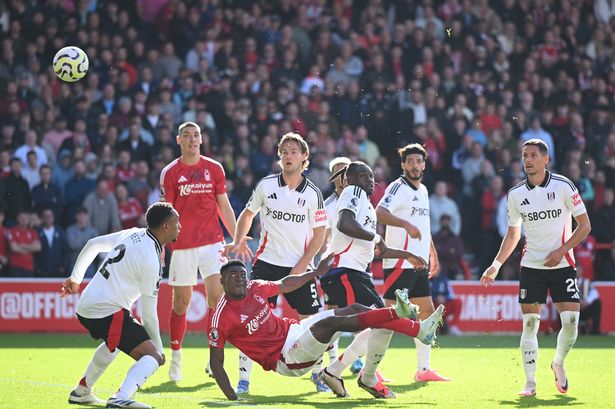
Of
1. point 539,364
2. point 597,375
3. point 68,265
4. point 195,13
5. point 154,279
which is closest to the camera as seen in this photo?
point 154,279

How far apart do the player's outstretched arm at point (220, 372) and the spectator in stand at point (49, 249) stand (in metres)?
9.37

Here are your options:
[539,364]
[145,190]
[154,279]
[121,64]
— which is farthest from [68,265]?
[154,279]

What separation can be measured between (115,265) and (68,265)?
9.26 m

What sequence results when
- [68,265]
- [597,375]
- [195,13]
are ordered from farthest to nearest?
[195,13] → [68,265] → [597,375]

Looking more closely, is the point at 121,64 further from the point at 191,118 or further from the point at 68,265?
the point at 68,265

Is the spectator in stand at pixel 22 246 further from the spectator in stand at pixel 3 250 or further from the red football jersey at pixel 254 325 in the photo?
the red football jersey at pixel 254 325

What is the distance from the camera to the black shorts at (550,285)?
440 inches

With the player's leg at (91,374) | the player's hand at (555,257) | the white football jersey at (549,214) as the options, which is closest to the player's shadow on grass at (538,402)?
the player's hand at (555,257)

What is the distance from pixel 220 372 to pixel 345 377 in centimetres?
321

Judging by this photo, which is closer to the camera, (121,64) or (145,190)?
(145,190)

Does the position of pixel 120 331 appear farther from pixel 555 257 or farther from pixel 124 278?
pixel 555 257

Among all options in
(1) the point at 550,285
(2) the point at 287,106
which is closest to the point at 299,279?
(1) the point at 550,285

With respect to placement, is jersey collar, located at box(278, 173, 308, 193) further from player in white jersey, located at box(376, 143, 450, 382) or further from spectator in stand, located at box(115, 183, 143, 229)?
spectator in stand, located at box(115, 183, 143, 229)

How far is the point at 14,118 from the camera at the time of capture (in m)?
19.8
